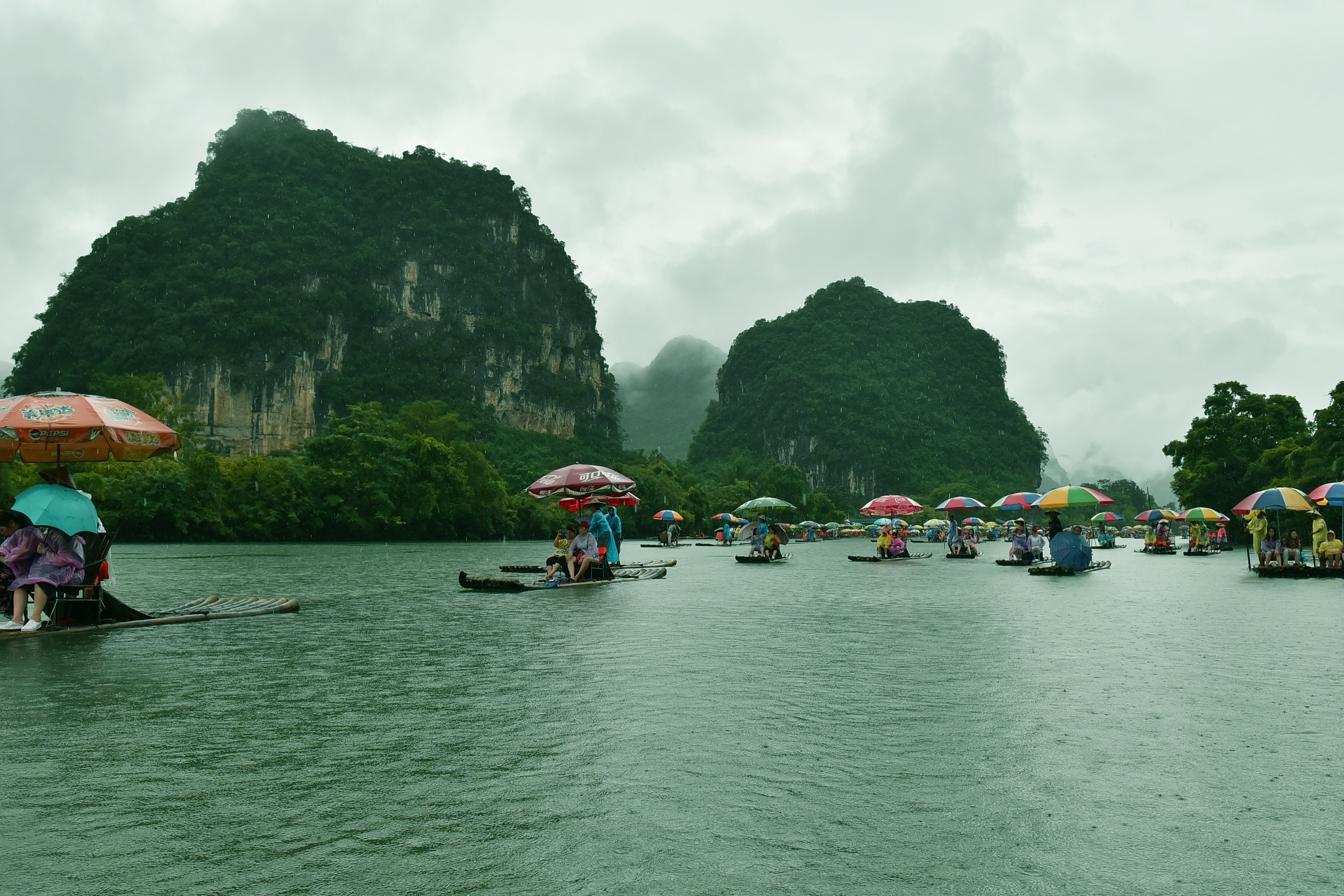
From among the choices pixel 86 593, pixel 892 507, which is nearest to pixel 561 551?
pixel 86 593

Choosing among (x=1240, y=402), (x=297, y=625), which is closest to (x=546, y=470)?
(x=1240, y=402)

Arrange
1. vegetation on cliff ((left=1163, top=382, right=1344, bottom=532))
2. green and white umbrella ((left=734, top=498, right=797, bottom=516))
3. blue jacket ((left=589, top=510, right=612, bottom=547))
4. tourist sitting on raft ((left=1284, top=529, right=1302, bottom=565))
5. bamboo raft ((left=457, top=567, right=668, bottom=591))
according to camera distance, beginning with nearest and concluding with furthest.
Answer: bamboo raft ((left=457, top=567, right=668, bottom=591)) → blue jacket ((left=589, top=510, right=612, bottom=547)) → tourist sitting on raft ((left=1284, top=529, right=1302, bottom=565)) → green and white umbrella ((left=734, top=498, right=797, bottom=516)) → vegetation on cliff ((left=1163, top=382, right=1344, bottom=532))

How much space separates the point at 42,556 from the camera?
11445 mm

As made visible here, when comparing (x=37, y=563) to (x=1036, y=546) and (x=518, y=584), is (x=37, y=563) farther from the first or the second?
(x=1036, y=546)

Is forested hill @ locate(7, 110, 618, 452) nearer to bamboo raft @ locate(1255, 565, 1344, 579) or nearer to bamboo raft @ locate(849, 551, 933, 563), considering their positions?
bamboo raft @ locate(849, 551, 933, 563)

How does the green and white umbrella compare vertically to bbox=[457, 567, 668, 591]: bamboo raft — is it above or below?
above

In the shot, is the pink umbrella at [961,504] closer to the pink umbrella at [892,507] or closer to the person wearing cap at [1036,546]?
the pink umbrella at [892,507]

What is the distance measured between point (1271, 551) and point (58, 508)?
25509mm

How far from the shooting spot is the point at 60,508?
11.2 metres

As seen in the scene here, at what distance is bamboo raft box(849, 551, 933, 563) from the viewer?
35.1 meters

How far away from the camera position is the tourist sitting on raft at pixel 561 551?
21.0 meters

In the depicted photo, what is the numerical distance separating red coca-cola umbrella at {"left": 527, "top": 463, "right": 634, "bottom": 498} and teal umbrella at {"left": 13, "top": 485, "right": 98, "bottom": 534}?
10.8m

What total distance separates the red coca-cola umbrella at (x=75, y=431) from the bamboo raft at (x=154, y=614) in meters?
1.69

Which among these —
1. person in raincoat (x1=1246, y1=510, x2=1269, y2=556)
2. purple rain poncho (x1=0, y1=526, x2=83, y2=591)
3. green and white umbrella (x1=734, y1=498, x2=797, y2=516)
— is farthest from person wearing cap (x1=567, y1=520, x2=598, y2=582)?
person in raincoat (x1=1246, y1=510, x2=1269, y2=556)
